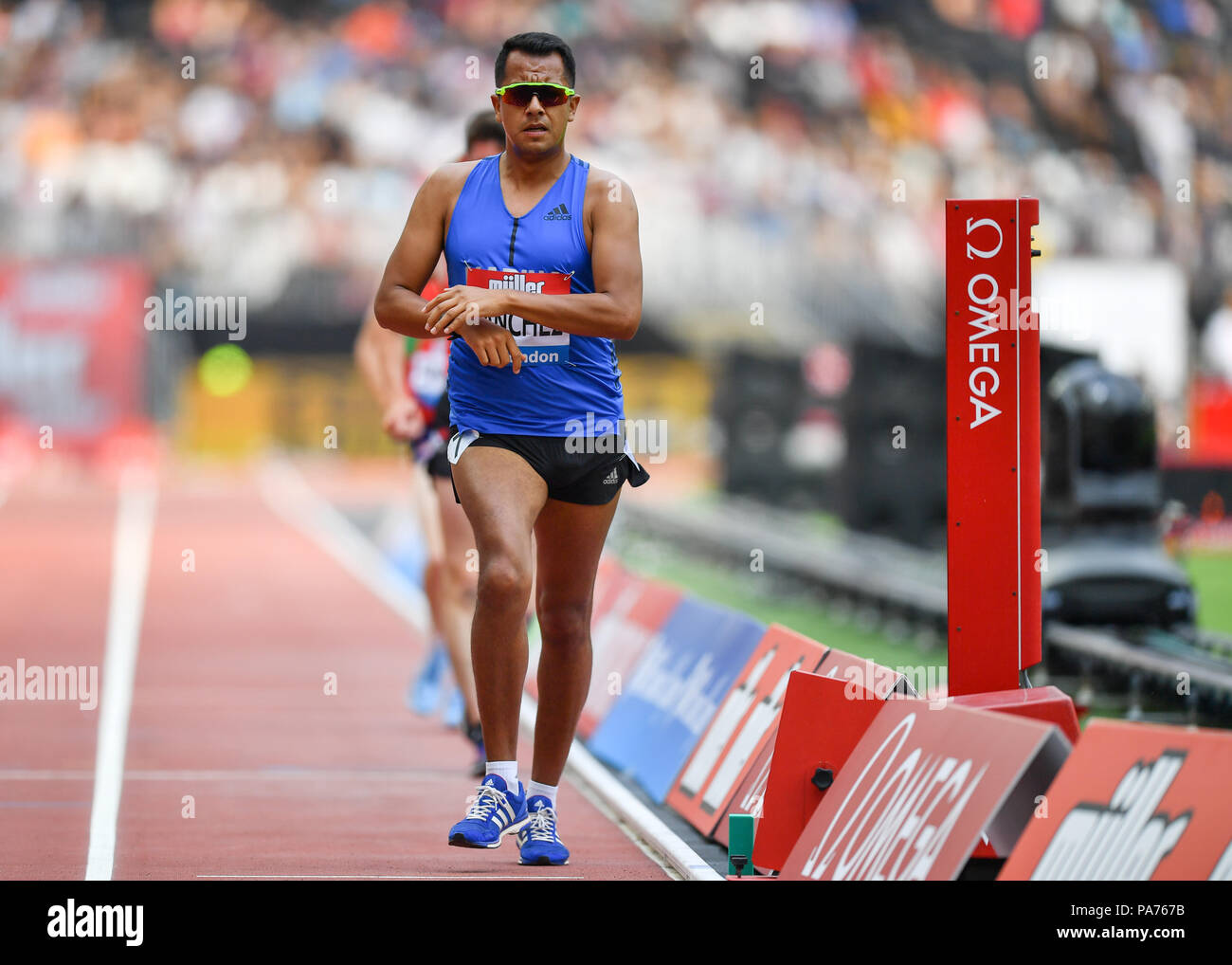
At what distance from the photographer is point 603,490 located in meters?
5.58

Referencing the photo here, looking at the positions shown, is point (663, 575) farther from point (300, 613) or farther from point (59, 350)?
point (59, 350)

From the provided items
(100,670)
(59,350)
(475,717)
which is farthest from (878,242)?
(475,717)

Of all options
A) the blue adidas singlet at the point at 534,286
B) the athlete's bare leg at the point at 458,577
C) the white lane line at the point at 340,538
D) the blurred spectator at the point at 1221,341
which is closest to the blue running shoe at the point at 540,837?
the blue adidas singlet at the point at 534,286

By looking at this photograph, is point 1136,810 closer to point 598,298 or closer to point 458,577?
point 598,298

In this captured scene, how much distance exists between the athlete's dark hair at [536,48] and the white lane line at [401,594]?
2.24 meters

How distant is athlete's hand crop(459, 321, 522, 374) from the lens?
5.30 meters

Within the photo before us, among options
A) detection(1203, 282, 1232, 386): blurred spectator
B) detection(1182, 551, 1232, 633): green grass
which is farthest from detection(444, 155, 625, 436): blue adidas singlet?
detection(1203, 282, 1232, 386): blurred spectator

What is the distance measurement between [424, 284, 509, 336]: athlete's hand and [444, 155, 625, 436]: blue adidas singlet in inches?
5.9

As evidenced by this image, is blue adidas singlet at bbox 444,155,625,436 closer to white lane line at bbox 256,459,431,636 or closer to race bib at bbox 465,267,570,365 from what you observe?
race bib at bbox 465,267,570,365

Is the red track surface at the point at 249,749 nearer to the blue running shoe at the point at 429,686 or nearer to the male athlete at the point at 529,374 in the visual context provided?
the blue running shoe at the point at 429,686

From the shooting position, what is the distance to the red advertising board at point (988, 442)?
5418mm

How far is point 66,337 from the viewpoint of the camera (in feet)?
124

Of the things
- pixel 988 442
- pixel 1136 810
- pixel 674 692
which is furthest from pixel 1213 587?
pixel 1136 810
